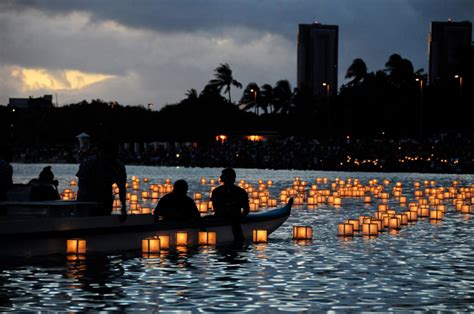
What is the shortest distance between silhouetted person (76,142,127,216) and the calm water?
112 centimetres

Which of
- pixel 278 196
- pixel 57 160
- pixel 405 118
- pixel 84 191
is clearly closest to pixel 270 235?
pixel 84 191

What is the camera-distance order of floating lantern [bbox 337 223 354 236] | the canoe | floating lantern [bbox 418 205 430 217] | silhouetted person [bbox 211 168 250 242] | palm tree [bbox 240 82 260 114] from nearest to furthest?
the canoe
silhouetted person [bbox 211 168 250 242]
floating lantern [bbox 337 223 354 236]
floating lantern [bbox 418 205 430 217]
palm tree [bbox 240 82 260 114]

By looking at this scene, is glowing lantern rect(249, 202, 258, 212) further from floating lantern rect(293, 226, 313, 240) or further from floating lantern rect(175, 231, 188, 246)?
floating lantern rect(175, 231, 188, 246)

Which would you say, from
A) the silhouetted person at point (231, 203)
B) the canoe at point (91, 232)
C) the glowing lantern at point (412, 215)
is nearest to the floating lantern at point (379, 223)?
the glowing lantern at point (412, 215)

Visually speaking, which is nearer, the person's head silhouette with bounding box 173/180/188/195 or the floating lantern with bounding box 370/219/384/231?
the person's head silhouette with bounding box 173/180/188/195

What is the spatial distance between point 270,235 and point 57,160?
12231cm

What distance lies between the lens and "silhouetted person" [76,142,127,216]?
1984cm

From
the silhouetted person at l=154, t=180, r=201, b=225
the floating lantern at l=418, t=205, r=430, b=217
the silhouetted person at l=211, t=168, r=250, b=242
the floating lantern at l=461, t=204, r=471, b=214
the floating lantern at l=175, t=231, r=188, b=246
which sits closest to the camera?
the floating lantern at l=175, t=231, r=188, b=246

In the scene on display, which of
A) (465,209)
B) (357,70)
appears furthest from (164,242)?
(357,70)

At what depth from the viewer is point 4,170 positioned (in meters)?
19.5

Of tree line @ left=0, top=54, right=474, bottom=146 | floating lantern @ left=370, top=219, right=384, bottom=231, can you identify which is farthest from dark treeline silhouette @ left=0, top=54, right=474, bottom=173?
floating lantern @ left=370, top=219, right=384, bottom=231

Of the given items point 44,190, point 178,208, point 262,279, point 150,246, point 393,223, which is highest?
point 44,190

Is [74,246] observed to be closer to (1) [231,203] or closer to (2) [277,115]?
(1) [231,203]

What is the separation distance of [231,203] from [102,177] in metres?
3.36
